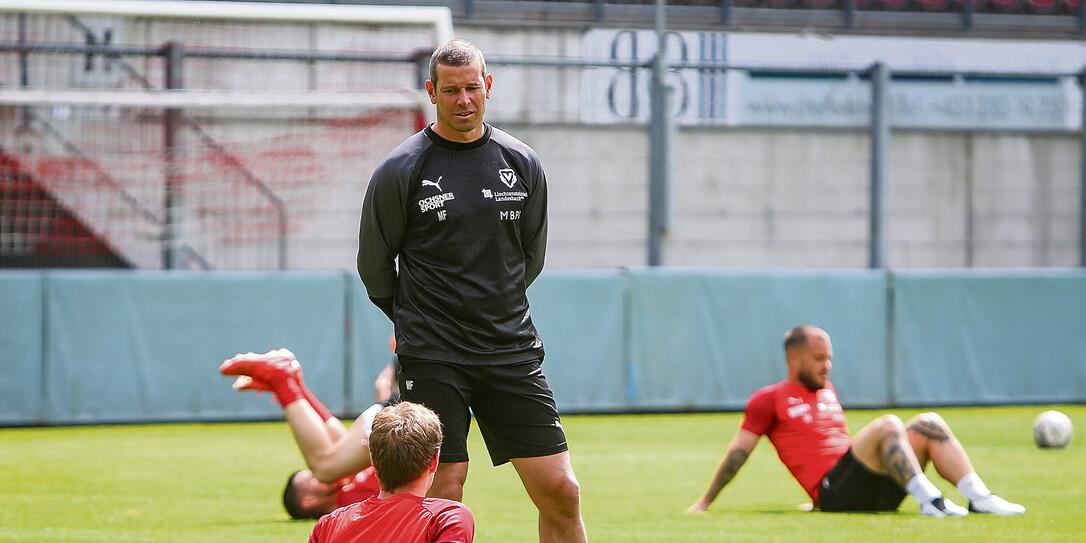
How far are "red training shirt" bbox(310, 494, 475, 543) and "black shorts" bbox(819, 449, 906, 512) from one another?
4.19 m

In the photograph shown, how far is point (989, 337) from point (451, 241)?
12778 millimetres

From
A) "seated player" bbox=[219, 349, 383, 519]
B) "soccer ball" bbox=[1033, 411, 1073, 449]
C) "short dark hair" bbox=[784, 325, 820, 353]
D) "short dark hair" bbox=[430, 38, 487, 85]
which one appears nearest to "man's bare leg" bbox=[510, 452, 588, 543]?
"short dark hair" bbox=[430, 38, 487, 85]

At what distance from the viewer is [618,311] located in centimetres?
1539

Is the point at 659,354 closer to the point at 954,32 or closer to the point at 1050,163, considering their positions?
the point at 1050,163

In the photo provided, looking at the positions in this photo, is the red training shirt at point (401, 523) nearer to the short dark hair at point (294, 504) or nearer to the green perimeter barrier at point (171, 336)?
the short dark hair at point (294, 504)

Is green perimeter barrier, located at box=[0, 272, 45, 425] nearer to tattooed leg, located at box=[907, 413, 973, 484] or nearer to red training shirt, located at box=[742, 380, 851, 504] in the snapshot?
red training shirt, located at box=[742, 380, 851, 504]

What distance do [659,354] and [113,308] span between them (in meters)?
5.67

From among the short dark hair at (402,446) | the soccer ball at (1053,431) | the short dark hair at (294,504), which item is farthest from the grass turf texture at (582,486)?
the short dark hair at (402,446)

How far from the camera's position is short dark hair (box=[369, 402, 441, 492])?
152 inches

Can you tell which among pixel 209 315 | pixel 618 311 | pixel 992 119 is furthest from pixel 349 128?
pixel 992 119

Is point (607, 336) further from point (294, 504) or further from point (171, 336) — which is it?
point (294, 504)

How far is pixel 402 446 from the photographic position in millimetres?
3852

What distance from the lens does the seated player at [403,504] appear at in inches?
151

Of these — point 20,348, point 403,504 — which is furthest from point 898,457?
point 20,348
